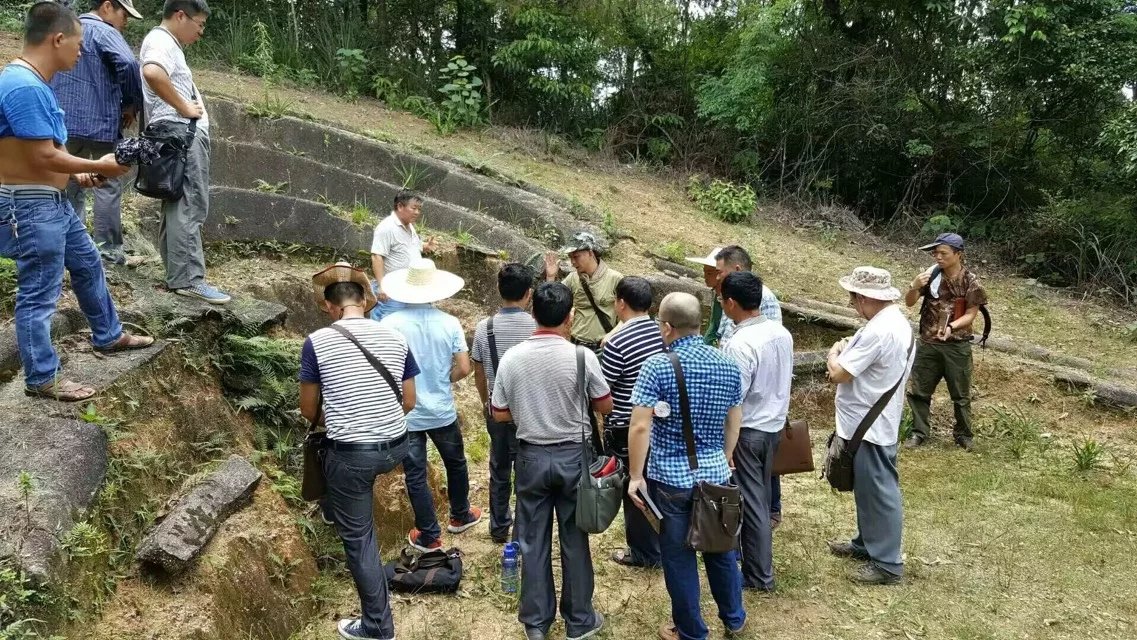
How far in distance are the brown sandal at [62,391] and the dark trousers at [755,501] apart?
3360mm

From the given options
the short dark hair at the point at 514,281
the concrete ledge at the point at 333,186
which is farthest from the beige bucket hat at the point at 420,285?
the concrete ledge at the point at 333,186

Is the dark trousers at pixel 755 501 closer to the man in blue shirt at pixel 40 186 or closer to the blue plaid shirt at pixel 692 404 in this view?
the blue plaid shirt at pixel 692 404

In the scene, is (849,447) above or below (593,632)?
above

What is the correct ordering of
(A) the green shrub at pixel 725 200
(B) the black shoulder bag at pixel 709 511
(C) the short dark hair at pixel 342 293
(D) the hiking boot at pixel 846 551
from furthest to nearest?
(A) the green shrub at pixel 725 200 < (D) the hiking boot at pixel 846 551 < (C) the short dark hair at pixel 342 293 < (B) the black shoulder bag at pixel 709 511

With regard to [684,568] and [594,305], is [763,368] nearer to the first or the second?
[684,568]

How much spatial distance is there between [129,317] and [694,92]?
34.5 ft

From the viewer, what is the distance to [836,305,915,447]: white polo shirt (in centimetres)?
410

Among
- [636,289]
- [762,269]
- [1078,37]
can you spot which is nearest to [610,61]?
[762,269]

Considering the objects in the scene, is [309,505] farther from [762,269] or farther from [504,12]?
[504,12]

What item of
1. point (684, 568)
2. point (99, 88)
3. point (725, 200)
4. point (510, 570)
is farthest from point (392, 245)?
point (725, 200)

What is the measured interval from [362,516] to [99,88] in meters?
3.21

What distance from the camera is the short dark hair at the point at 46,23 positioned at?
3471mm

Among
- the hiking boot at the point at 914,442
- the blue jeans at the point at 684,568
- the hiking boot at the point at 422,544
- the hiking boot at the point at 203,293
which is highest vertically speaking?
the hiking boot at the point at 203,293

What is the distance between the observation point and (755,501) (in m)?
4.19
